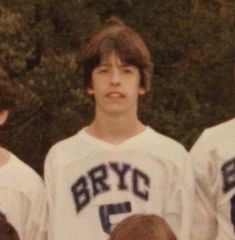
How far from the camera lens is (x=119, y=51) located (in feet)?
14.4

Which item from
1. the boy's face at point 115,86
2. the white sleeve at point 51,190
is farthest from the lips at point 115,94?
the white sleeve at point 51,190

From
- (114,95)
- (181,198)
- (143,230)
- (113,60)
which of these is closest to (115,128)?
(114,95)

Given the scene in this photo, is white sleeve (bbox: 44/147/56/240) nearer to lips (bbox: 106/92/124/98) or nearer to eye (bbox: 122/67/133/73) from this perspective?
lips (bbox: 106/92/124/98)

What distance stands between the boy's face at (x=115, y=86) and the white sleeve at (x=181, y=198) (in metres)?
0.30

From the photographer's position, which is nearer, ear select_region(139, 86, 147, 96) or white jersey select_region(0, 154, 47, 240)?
white jersey select_region(0, 154, 47, 240)

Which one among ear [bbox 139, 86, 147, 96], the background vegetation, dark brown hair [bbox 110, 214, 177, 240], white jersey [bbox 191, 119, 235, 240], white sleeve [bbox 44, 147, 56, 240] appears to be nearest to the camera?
dark brown hair [bbox 110, 214, 177, 240]

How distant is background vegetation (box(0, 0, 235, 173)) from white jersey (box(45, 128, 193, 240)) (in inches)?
297

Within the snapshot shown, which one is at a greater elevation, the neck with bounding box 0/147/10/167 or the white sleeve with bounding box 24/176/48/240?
the neck with bounding box 0/147/10/167

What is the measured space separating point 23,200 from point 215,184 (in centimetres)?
75

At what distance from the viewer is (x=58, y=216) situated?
427 cm

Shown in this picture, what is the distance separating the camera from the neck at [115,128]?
433 centimetres

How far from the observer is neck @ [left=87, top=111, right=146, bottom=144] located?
433cm

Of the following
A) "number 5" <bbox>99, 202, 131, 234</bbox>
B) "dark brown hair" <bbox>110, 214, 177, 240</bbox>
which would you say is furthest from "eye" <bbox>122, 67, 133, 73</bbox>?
"dark brown hair" <bbox>110, 214, 177, 240</bbox>

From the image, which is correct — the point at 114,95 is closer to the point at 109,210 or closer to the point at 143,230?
the point at 109,210
